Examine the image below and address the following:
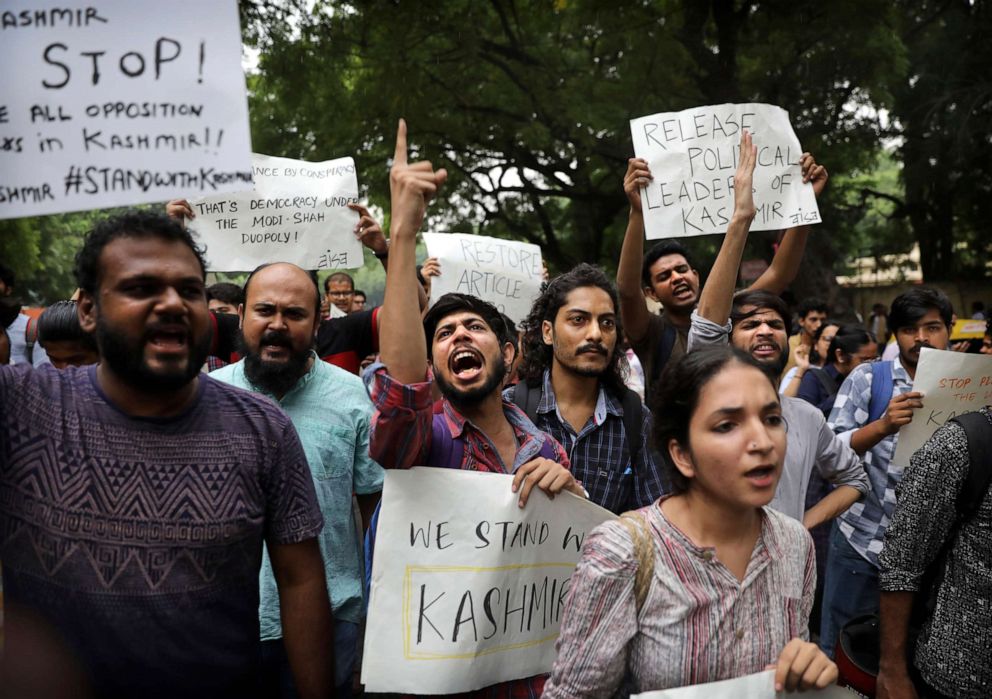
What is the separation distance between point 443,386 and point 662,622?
112cm

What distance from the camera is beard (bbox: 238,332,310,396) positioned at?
3168mm

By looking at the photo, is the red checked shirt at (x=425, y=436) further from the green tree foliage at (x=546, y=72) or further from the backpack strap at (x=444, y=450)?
the green tree foliage at (x=546, y=72)

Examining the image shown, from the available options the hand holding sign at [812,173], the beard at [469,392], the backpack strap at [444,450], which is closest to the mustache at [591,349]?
the beard at [469,392]

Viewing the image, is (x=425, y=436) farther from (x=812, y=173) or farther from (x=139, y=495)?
(x=812, y=173)

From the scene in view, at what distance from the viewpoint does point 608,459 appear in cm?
321

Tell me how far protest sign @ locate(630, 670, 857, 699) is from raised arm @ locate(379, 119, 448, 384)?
100 centimetres

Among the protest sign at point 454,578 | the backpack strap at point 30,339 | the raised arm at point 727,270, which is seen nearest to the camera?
the protest sign at point 454,578

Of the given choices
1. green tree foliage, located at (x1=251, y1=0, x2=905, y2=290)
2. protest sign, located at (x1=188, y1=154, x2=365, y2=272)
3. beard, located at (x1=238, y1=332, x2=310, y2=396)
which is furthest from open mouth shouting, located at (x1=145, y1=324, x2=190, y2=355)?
green tree foliage, located at (x1=251, y1=0, x2=905, y2=290)

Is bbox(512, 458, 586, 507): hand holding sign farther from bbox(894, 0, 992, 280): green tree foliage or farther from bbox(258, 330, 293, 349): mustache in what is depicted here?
bbox(894, 0, 992, 280): green tree foliage

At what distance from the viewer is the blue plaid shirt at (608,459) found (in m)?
3.17

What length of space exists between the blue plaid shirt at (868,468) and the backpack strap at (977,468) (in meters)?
1.74

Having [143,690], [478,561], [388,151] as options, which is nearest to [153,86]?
[143,690]

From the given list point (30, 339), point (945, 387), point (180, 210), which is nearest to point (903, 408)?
point (945, 387)

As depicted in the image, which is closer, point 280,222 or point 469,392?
point 469,392
